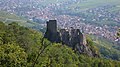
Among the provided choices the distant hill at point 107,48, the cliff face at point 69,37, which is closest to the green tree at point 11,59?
the cliff face at point 69,37

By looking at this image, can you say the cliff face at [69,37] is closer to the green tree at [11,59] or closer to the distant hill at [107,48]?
the green tree at [11,59]

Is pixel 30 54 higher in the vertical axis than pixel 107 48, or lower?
higher

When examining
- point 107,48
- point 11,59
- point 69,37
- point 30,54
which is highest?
point 11,59

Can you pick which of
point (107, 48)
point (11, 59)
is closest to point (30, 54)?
point (11, 59)

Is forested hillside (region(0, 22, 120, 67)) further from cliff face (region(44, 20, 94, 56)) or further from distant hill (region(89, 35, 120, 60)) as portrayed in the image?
distant hill (region(89, 35, 120, 60))

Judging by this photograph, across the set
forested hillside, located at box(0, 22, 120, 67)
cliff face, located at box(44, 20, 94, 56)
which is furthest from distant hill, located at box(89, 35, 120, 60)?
cliff face, located at box(44, 20, 94, 56)

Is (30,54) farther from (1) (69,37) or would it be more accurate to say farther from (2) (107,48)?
(2) (107,48)
